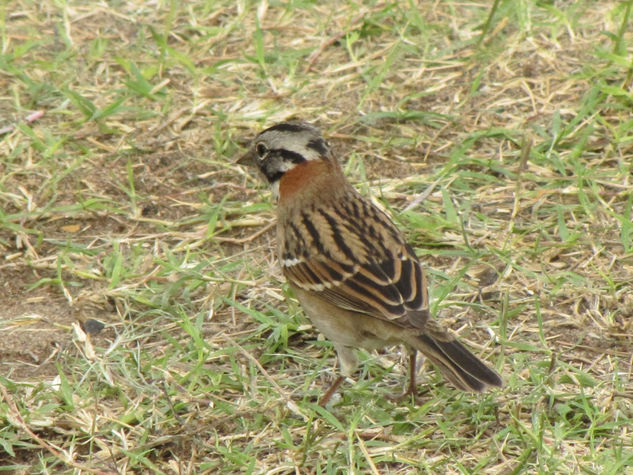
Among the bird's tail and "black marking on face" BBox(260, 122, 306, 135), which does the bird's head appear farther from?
the bird's tail

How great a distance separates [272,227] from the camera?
714 centimetres

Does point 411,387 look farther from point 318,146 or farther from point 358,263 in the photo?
point 318,146

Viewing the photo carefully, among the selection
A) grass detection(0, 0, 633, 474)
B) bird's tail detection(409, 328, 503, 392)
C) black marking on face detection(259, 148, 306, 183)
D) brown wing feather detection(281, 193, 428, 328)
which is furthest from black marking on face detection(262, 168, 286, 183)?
bird's tail detection(409, 328, 503, 392)

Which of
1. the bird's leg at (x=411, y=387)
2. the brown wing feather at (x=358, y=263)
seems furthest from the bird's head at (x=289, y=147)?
the bird's leg at (x=411, y=387)

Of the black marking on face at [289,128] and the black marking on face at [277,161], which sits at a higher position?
the black marking on face at [289,128]

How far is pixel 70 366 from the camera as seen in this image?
5969mm

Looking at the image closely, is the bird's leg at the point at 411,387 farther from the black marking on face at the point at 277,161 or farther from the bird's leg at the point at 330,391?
the black marking on face at the point at 277,161

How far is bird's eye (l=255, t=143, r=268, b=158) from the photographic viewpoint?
6.53m

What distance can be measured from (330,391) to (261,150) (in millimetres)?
1619

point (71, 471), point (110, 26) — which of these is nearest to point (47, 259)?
point (71, 471)

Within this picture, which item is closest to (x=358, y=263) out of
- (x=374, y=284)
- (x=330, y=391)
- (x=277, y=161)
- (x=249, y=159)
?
(x=374, y=284)

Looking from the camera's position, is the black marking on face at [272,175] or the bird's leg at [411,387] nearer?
the bird's leg at [411,387]

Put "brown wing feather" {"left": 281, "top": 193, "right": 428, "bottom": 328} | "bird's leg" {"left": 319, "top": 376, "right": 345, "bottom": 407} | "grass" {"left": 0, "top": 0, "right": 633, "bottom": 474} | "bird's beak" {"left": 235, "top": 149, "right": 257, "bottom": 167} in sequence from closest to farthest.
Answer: "grass" {"left": 0, "top": 0, "right": 633, "bottom": 474} < "brown wing feather" {"left": 281, "top": 193, "right": 428, "bottom": 328} < "bird's leg" {"left": 319, "top": 376, "right": 345, "bottom": 407} < "bird's beak" {"left": 235, "top": 149, "right": 257, "bottom": 167}

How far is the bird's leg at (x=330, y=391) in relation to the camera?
5.63 m
